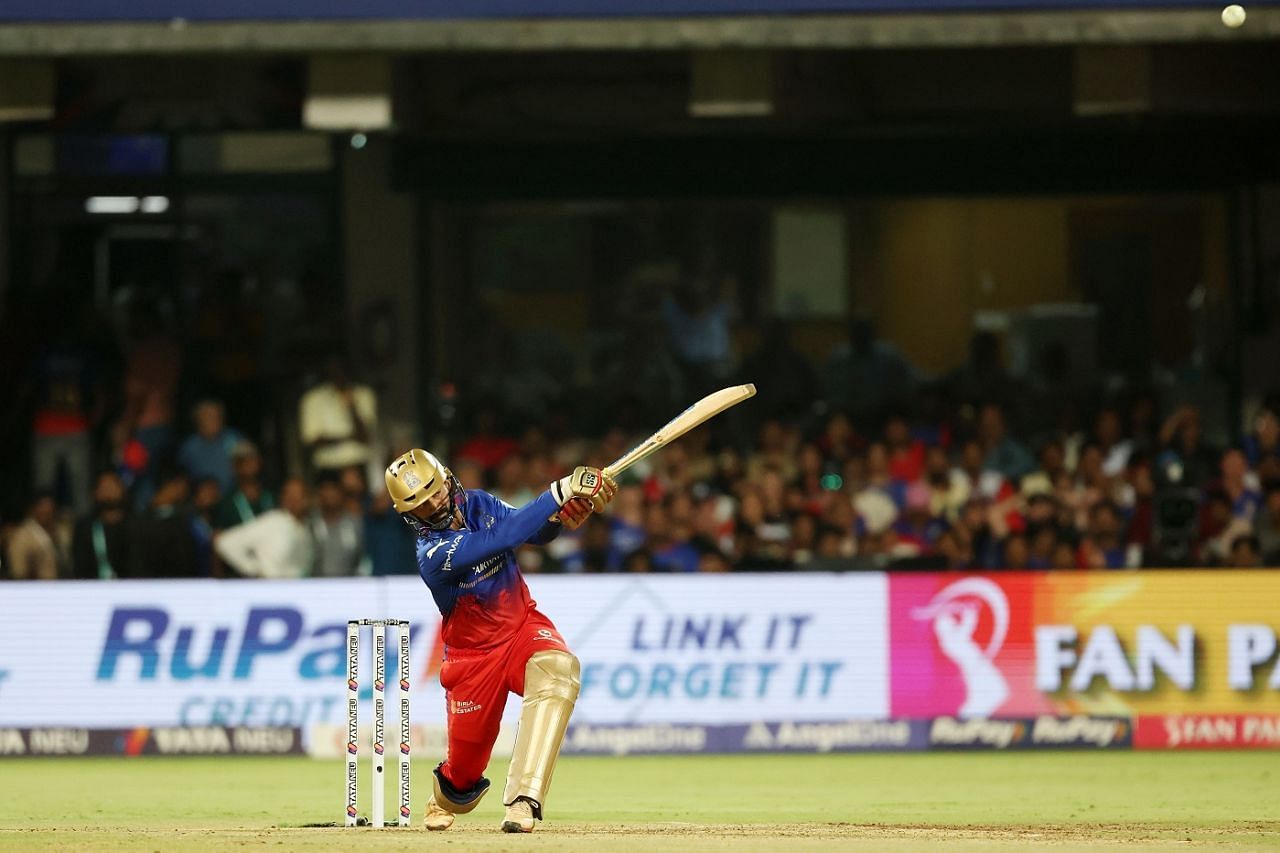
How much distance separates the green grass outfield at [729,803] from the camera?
32.9ft

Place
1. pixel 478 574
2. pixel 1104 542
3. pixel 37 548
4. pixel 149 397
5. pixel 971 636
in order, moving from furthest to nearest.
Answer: pixel 149 397, pixel 37 548, pixel 1104 542, pixel 971 636, pixel 478 574

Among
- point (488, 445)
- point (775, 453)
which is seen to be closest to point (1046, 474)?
point (775, 453)

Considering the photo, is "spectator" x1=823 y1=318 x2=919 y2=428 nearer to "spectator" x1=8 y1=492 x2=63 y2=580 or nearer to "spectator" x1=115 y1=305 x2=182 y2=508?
"spectator" x1=115 y1=305 x2=182 y2=508

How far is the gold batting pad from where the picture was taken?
10.3 metres

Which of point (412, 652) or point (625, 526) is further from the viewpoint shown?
point (625, 526)

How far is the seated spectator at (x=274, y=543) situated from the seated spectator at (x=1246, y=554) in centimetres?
702

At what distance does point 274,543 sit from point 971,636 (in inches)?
210

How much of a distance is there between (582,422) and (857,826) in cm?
938

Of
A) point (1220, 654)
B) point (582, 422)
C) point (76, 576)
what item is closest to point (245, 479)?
point (76, 576)

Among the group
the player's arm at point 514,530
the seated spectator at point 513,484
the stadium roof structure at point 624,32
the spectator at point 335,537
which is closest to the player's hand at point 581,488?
the player's arm at point 514,530

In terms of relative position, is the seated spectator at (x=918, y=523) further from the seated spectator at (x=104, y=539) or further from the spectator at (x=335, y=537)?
the seated spectator at (x=104, y=539)

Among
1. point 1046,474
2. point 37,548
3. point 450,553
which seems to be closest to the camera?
point 450,553

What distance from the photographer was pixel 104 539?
16.9 meters

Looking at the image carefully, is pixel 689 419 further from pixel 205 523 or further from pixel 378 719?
pixel 205 523
